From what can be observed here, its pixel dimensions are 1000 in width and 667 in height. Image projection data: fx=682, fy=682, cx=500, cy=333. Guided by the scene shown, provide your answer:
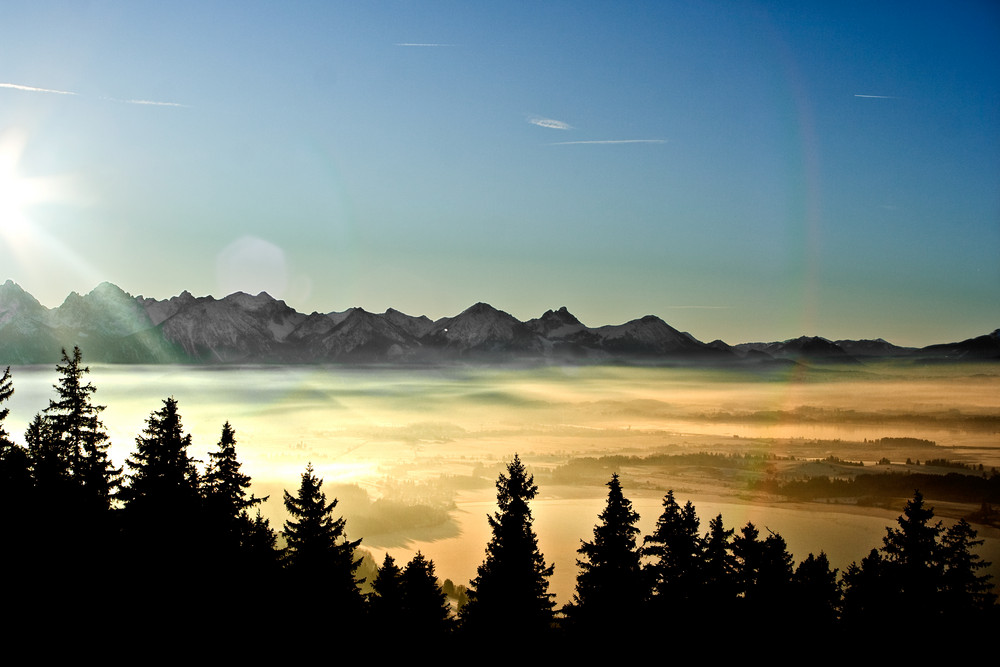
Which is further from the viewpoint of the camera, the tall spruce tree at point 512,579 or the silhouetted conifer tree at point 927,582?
the silhouetted conifer tree at point 927,582

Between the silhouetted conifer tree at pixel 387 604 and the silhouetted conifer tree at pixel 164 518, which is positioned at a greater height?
the silhouetted conifer tree at pixel 164 518

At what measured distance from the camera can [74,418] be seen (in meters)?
58.3

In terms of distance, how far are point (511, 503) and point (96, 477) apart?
33.1m

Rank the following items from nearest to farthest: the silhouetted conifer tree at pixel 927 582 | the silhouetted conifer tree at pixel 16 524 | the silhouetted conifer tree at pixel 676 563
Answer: the silhouetted conifer tree at pixel 16 524
the silhouetted conifer tree at pixel 676 563
the silhouetted conifer tree at pixel 927 582

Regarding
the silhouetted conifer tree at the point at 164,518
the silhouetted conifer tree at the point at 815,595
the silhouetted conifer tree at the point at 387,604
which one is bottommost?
the silhouetted conifer tree at the point at 815,595

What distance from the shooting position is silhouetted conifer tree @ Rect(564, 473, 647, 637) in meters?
40.8

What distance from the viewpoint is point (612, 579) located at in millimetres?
41375

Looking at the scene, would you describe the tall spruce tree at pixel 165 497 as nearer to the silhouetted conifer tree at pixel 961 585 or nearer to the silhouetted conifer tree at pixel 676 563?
the silhouetted conifer tree at pixel 676 563

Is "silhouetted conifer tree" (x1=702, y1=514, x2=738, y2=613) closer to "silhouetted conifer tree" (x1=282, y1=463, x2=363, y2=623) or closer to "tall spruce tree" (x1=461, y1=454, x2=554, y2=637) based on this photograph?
"tall spruce tree" (x1=461, y1=454, x2=554, y2=637)

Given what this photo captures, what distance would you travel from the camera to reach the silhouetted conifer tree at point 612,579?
40.8 m

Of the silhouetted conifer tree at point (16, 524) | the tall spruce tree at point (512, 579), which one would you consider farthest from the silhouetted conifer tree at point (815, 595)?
the silhouetted conifer tree at point (16, 524)

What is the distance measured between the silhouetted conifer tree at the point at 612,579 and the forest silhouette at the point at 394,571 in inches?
3.4

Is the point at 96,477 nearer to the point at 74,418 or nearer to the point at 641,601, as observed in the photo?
the point at 74,418

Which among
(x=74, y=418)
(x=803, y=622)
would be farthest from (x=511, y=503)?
(x=74, y=418)
